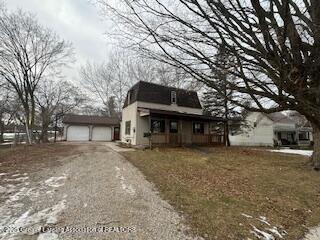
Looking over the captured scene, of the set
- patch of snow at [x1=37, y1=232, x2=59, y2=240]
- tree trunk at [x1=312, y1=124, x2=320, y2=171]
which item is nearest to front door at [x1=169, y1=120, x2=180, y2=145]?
tree trunk at [x1=312, y1=124, x2=320, y2=171]

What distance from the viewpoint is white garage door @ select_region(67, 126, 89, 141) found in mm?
30109

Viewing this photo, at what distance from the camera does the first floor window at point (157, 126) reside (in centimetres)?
1941

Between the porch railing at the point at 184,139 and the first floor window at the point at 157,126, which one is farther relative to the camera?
the first floor window at the point at 157,126

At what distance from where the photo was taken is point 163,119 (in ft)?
65.0

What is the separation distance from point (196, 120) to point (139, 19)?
16.6 m

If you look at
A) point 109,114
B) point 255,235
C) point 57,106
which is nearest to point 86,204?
point 255,235

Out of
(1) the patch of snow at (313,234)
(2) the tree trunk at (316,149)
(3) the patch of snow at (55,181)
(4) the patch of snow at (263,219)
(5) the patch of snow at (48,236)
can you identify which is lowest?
(1) the patch of snow at (313,234)

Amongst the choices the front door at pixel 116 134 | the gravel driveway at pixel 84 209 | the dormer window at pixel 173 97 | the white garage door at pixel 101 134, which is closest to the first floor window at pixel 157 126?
the dormer window at pixel 173 97

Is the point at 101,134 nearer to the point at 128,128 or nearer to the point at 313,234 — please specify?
the point at 128,128

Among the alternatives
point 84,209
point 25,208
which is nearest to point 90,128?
point 25,208

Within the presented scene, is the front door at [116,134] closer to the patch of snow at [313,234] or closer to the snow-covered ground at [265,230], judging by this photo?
the snow-covered ground at [265,230]

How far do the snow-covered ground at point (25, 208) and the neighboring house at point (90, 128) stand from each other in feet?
77.4

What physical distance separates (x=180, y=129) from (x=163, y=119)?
1950 millimetres

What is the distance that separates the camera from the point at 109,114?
3931cm
